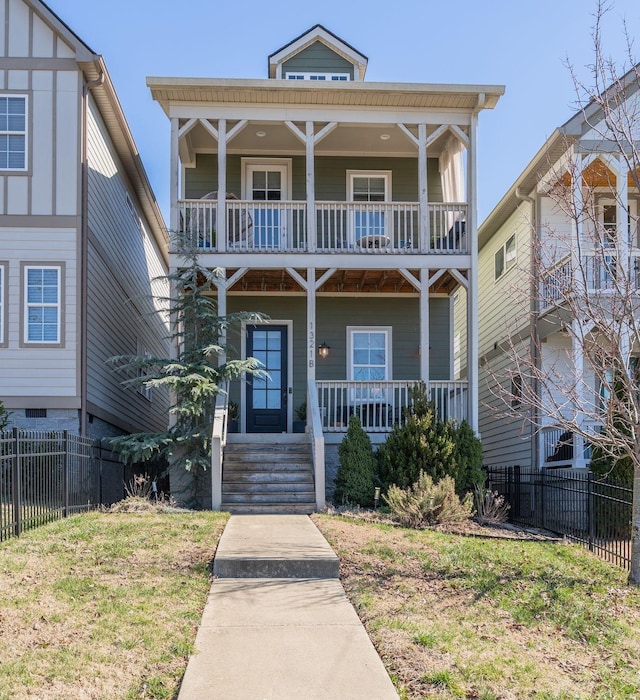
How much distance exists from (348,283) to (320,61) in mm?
5052

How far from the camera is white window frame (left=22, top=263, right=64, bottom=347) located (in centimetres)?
1271

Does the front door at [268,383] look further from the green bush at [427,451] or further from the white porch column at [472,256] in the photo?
the white porch column at [472,256]

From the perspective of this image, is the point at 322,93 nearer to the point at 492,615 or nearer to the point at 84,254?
the point at 84,254

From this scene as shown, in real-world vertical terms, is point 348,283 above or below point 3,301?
above

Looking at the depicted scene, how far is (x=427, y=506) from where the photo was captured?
10312 millimetres

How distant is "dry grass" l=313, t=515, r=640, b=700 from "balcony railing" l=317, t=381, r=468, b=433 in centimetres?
446

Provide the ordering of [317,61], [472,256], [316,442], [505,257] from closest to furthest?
[316,442], [472,256], [317,61], [505,257]

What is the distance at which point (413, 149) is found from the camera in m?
16.6

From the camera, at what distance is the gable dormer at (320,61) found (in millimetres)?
16812

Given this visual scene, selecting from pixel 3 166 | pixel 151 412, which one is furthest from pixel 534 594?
pixel 151 412

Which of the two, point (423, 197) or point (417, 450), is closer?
point (417, 450)

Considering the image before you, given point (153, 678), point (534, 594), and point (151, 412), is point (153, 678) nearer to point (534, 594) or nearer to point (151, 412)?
point (534, 594)

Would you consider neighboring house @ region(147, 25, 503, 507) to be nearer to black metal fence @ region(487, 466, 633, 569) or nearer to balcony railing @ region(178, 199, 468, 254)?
balcony railing @ region(178, 199, 468, 254)

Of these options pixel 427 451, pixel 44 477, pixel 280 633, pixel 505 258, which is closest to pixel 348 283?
pixel 505 258
